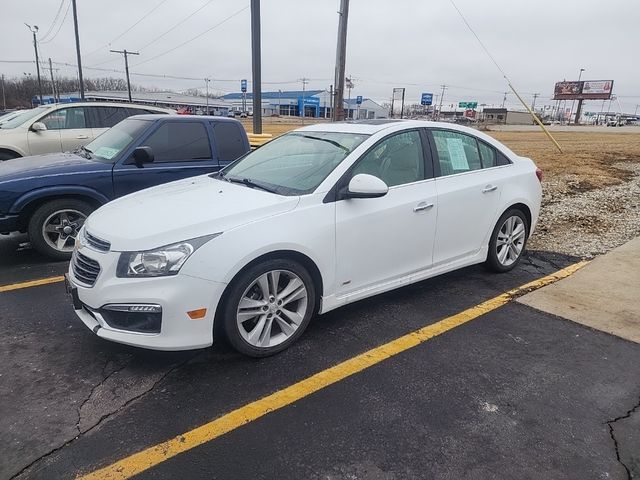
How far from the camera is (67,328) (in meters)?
3.71

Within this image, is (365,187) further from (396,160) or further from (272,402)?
(272,402)

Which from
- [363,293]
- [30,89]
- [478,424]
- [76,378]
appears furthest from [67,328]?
[30,89]

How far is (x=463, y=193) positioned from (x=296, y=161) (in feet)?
5.12

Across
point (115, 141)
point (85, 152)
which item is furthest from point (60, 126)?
point (115, 141)

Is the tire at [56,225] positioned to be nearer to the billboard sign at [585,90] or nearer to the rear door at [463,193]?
the rear door at [463,193]

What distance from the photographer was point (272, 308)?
3246 mm

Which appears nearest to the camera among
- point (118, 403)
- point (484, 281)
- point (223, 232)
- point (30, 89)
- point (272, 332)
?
point (118, 403)

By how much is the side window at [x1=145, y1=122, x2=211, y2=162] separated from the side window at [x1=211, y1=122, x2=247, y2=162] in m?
0.15

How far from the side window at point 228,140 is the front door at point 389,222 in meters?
2.99

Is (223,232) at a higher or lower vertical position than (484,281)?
higher

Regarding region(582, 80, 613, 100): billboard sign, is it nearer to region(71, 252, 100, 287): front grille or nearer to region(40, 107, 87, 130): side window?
region(40, 107, 87, 130): side window

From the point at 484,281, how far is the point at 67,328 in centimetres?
391

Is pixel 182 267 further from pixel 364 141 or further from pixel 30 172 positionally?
pixel 30 172

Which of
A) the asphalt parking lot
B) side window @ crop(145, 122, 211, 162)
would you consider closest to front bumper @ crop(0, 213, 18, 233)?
the asphalt parking lot
